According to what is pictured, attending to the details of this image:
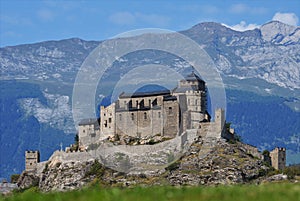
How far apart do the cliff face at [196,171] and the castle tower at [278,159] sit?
442cm

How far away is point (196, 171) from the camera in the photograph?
378 ft

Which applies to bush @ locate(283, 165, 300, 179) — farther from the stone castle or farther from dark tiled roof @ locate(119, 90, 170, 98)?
dark tiled roof @ locate(119, 90, 170, 98)

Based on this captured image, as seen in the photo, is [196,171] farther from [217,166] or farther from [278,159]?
[278,159]

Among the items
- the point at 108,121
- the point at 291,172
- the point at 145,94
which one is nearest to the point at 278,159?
the point at 291,172

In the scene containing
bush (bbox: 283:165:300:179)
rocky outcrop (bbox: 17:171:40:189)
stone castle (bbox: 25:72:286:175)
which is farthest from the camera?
rocky outcrop (bbox: 17:171:40:189)

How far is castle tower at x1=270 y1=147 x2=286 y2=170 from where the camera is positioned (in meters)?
124

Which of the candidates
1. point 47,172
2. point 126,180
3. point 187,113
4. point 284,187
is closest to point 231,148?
point 187,113

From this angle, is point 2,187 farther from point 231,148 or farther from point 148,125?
point 231,148

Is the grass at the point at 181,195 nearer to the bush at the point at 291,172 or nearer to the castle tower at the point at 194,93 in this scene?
the bush at the point at 291,172

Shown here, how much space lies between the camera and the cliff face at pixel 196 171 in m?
113

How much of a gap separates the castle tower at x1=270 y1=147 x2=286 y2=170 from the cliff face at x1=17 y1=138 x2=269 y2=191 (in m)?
4.42

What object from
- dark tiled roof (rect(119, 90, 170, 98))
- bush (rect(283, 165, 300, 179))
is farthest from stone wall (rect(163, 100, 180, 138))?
bush (rect(283, 165, 300, 179))

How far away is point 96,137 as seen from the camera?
5123 inches

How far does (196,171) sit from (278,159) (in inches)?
621
